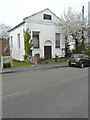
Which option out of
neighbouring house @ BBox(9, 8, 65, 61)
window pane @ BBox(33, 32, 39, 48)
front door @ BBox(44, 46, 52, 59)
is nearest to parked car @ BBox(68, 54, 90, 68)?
neighbouring house @ BBox(9, 8, 65, 61)

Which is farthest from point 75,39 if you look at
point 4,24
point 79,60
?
point 4,24

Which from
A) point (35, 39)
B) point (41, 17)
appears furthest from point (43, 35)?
point (41, 17)

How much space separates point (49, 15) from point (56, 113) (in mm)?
17318

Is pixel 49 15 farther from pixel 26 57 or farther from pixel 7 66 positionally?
pixel 7 66

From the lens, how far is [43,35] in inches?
685

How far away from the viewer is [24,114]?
3.10m

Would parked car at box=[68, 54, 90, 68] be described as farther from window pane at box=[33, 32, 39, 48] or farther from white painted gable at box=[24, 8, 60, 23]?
white painted gable at box=[24, 8, 60, 23]

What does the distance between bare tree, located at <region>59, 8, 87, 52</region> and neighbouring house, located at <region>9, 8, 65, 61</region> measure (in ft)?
4.04

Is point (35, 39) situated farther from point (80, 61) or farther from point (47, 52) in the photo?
point (80, 61)

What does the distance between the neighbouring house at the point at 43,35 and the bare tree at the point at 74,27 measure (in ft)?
4.04

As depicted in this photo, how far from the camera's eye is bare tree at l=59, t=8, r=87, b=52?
19.3 metres

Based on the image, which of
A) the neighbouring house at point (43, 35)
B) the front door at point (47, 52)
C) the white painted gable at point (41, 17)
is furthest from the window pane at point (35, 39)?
the white painted gable at point (41, 17)

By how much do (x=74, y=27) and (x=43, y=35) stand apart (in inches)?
230

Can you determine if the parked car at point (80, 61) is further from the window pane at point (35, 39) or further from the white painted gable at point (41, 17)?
the white painted gable at point (41, 17)
